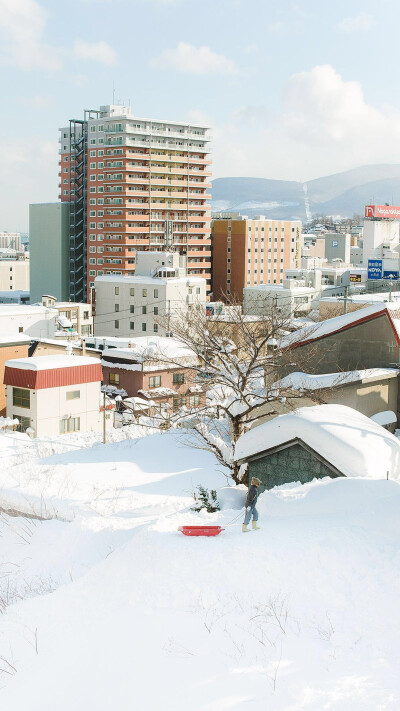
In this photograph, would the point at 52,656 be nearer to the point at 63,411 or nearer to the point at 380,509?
the point at 380,509

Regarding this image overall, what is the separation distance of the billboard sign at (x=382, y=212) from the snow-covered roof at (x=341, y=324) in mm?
68174

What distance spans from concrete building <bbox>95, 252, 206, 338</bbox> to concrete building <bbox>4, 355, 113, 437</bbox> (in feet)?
118

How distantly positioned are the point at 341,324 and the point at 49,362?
14.6m

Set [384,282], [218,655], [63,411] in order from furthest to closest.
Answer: [384,282] → [63,411] → [218,655]

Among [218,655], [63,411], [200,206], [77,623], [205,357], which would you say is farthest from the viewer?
[200,206]

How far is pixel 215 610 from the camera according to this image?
9.63m

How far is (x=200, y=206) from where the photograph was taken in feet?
313

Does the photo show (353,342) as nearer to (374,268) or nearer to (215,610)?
(215,610)

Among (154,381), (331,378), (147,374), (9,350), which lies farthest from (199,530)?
(9,350)

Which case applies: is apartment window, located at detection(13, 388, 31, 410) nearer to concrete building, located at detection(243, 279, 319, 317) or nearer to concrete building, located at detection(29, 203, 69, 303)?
concrete building, located at detection(243, 279, 319, 317)

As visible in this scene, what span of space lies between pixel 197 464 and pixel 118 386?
67.2ft

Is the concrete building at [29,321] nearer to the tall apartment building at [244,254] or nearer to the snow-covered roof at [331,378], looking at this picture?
the snow-covered roof at [331,378]

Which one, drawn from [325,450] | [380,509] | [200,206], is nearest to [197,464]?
[325,450]

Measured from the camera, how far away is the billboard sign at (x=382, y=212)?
3551 inches
